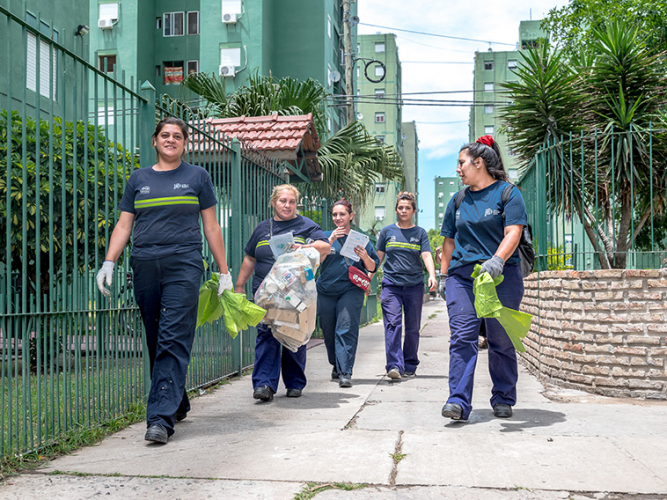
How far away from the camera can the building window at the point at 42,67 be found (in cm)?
395

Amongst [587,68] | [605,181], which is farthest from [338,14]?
[605,181]

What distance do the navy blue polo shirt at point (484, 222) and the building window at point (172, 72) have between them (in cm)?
2900

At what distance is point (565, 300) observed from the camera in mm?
6508

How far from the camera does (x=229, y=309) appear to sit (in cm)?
512

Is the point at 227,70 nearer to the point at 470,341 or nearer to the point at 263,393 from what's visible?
the point at 263,393

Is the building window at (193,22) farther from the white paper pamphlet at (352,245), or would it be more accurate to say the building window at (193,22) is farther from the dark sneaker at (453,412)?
the dark sneaker at (453,412)

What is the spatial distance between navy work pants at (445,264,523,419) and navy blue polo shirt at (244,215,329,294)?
133cm

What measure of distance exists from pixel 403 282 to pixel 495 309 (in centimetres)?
265

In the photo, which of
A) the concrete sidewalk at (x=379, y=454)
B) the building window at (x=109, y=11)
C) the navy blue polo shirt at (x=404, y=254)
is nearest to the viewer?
the concrete sidewalk at (x=379, y=454)

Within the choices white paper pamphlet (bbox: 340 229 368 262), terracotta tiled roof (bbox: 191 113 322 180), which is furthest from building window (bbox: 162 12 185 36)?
white paper pamphlet (bbox: 340 229 368 262)

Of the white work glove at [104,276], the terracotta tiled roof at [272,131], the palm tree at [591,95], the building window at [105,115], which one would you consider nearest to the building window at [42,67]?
the building window at [105,115]

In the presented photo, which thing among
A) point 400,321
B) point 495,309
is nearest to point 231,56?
point 400,321

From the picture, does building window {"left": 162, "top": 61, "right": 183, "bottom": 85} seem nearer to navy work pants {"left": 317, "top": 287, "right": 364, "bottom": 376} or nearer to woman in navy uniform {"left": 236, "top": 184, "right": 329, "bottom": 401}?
navy work pants {"left": 317, "top": 287, "right": 364, "bottom": 376}

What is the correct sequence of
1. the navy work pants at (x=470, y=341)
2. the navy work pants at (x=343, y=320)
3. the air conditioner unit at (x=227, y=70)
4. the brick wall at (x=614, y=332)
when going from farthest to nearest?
1. the air conditioner unit at (x=227, y=70)
2. the navy work pants at (x=343, y=320)
3. the brick wall at (x=614, y=332)
4. the navy work pants at (x=470, y=341)
